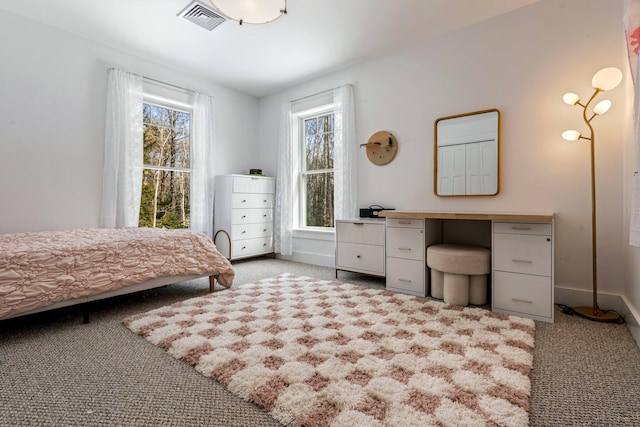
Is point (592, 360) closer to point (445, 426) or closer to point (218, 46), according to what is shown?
point (445, 426)

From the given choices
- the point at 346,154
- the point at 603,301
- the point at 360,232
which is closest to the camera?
the point at 603,301

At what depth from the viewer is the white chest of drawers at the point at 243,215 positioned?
168 inches

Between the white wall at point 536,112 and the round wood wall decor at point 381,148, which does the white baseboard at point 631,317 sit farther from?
the round wood wall decor at point 381,148

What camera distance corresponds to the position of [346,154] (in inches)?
156

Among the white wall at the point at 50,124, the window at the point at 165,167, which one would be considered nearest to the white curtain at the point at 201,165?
the window at the point at 165,167

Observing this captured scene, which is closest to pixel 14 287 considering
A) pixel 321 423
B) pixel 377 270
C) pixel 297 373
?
pixel 297 373

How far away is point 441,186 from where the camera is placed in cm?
327

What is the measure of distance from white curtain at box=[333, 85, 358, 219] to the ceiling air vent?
1628 millimetres

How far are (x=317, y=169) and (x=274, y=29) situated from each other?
6.31 ft

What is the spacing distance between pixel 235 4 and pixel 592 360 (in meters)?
3.23

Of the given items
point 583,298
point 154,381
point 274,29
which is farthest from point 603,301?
point 274,29

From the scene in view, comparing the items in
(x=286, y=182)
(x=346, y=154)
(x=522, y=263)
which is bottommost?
(x=522, y=263)

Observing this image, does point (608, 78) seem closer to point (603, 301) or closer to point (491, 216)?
point (491, 216)

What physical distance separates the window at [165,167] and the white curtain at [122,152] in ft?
0.87
